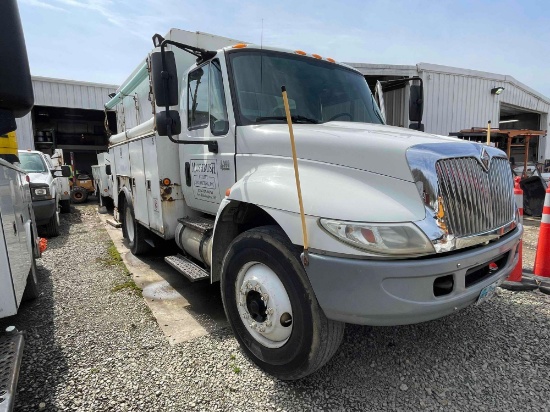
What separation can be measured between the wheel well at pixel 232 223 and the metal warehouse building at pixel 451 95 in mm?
8845

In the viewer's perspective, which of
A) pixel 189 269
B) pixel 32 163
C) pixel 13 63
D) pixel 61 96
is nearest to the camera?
pixel 13 63

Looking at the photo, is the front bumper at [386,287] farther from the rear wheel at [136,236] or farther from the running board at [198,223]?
the rear wheel at [136,236]

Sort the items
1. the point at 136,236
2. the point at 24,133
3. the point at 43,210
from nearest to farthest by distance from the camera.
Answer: the point at 136,236
the point at 43,210
the point at 24,133

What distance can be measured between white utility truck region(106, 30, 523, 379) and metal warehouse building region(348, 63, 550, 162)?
8238 mm

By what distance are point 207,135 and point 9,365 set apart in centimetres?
236

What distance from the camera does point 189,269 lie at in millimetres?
3619

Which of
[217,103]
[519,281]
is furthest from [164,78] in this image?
[519,281]

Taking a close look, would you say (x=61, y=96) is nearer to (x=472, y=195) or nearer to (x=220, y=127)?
(x=220, y=127)

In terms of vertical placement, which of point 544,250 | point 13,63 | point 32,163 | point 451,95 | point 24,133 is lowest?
point 544,250

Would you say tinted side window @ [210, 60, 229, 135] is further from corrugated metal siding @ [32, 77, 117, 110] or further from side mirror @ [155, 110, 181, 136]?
Result: corrugated metal siding @ [32, 77, 117, 110]

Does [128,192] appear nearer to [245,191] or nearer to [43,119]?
[245,191]

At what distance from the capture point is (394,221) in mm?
1896

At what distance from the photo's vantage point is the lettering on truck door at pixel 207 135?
3.16 meters

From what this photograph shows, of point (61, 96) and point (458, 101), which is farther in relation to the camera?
point (61, 96)
